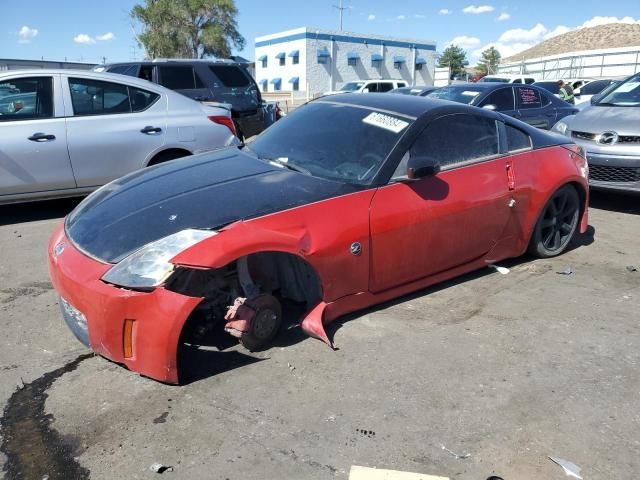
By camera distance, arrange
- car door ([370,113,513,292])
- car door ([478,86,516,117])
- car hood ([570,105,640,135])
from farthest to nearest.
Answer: car door ([478,86,516,117]), car hood ([570,105,640,135]), car door ([370,113,513,292])

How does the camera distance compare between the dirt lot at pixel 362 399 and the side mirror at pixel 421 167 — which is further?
the side mirror at pixel 421 167

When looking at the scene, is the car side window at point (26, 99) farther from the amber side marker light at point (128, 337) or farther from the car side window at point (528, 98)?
the car side window at point (528, 98)

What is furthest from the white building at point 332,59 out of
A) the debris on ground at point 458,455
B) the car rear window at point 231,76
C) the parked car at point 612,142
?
the debris on ground at point 458,455

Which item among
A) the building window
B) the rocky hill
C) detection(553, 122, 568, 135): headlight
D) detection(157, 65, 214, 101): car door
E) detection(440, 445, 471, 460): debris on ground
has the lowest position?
detection(440, 445, 471, 460): debris on ground

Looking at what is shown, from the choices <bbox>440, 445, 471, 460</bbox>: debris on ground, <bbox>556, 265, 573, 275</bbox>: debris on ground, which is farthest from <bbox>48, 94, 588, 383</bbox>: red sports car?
<bbox>440, 445, 471, 460</bbox>: debris on ground

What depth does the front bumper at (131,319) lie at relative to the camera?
2.67 m

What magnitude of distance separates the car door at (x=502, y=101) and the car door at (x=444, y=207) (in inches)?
224

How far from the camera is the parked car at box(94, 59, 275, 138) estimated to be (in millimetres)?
10312

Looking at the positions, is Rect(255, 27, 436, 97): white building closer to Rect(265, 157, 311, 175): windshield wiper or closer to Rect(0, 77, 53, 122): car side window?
Rect(0, 77, 53, 122): car side window

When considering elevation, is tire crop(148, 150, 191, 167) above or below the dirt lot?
above

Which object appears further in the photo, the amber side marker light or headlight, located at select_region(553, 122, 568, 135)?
headlight, located at select_region(553, 122, 568, 135)

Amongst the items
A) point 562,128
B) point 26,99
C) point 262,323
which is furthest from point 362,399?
point 562,128

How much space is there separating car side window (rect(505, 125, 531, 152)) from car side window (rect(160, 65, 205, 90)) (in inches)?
296

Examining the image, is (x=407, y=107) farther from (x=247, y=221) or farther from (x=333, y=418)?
(x=333, y=418)
